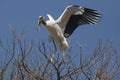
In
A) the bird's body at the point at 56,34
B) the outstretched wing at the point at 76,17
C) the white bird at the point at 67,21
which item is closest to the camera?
the bird's body at the point at 56,34

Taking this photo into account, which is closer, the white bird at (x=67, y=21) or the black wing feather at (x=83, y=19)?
the white bird at (x=67, y=21)

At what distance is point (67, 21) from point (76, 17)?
0.80 ft

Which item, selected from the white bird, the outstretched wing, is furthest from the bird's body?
the outstretched wing

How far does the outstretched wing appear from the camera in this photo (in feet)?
25.6

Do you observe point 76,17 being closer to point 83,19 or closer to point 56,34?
point 83,19

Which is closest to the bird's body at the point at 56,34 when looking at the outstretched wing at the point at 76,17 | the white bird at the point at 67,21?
the white bird at the point at 67,21

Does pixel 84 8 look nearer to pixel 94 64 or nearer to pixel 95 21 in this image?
pixel 95 21

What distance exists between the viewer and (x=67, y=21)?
7844 millimetres

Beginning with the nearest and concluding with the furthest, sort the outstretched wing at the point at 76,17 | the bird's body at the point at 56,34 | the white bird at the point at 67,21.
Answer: the bird's body at the point at 56,34 < the white bird at the point at 67,21 < the outstretched wing at the point at 76,17

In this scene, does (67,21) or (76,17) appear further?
(76,17)

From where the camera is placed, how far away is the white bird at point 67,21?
7234 mm

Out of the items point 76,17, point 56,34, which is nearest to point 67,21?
point 76,17

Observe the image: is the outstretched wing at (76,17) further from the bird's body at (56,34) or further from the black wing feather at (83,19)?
the bird's body at (56,34)

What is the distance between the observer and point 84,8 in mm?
8094
